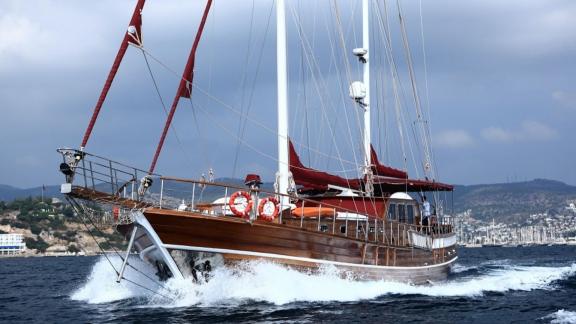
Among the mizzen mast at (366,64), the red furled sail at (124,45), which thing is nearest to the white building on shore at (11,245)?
the mizzen mast at (366,64)

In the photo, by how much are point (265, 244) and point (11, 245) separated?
12702cm

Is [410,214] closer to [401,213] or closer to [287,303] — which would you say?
[401,213]

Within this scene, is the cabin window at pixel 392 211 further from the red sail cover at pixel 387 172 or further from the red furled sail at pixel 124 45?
the red furled sail at pixel 124 45

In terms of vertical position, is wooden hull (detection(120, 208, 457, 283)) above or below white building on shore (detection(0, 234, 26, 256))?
below

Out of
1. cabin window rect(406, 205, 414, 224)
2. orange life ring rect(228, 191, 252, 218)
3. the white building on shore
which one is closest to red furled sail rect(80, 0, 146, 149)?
orange life ring rect(228, 191, 252, 218)

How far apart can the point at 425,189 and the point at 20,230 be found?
135 meters

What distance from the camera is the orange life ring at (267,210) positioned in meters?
20.0

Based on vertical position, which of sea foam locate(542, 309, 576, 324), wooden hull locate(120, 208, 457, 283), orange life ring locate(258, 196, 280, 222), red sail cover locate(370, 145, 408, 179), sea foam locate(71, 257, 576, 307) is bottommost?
sea foam locate(542, 309, 576, 324)

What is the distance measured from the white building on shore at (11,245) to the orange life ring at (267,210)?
124461 mm

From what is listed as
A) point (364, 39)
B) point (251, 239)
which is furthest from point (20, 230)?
point (251, 239)

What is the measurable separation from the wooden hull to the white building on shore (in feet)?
404

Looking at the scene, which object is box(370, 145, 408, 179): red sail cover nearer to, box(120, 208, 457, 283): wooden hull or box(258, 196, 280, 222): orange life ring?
box(120, 208, 457, 283): wooden hull

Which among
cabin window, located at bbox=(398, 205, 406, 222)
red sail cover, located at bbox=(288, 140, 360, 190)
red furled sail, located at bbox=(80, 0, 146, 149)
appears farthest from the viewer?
cabin window, located at bbox=(398, 205, 406, 222)

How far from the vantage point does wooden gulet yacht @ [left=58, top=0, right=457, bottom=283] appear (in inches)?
756
